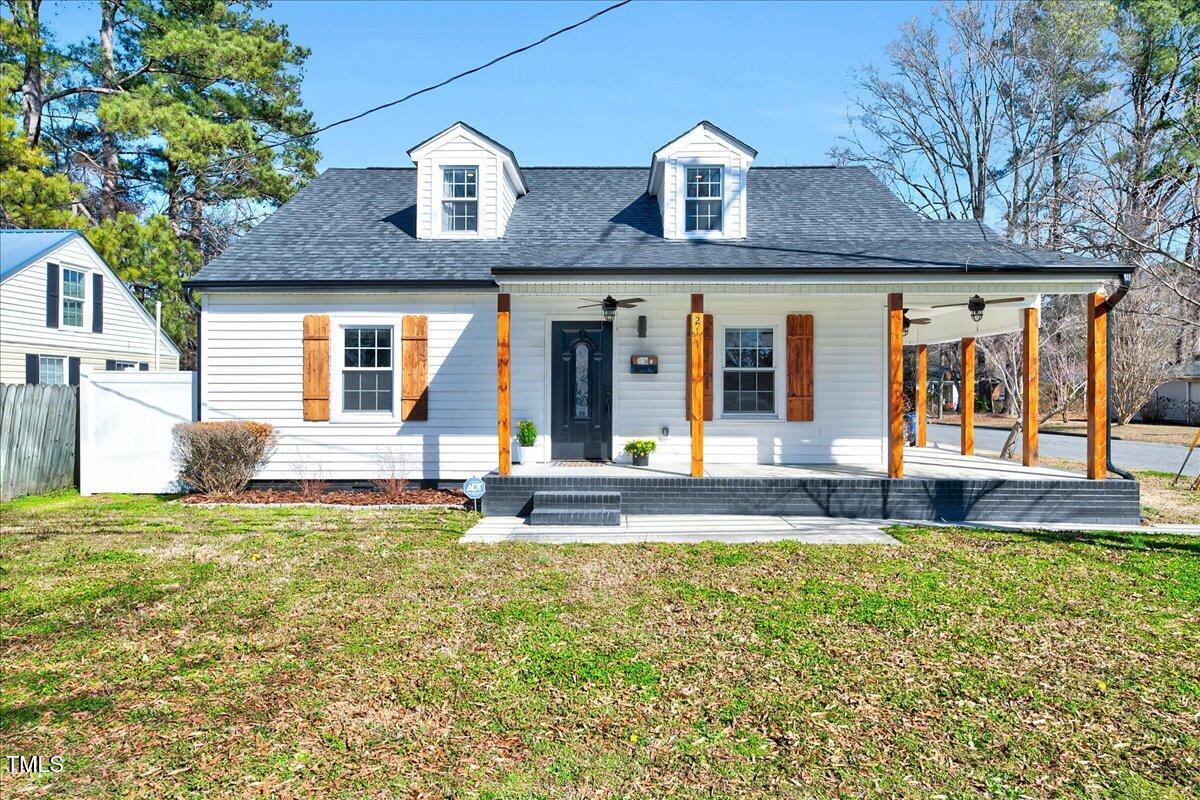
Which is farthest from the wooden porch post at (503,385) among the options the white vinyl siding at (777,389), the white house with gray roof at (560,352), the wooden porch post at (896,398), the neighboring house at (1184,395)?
the neighboring house at (1184,395)

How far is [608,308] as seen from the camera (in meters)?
10.2

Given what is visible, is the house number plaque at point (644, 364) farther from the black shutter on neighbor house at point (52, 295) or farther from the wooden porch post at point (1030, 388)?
the black shutter on neighbor house at point (52, 295)

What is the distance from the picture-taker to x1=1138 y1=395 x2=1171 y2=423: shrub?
31164 millimetres

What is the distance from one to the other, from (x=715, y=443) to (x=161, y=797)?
345 inches

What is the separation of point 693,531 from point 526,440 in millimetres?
3246

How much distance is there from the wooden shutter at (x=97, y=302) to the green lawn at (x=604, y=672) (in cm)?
1270

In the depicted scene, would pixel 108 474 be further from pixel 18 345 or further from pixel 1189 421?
pixel 1189 421

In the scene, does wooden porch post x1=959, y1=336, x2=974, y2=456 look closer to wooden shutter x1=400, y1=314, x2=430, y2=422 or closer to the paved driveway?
the paved driveway

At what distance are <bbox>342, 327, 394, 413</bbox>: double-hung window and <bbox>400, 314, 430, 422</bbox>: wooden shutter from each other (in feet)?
1.13

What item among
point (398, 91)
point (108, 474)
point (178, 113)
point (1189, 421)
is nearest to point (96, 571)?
point (108, 474)

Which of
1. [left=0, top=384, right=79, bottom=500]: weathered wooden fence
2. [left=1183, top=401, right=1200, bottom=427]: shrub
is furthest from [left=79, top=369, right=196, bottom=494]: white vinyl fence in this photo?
[left=1183, top=401, right=1200, bottom=427]: shrub

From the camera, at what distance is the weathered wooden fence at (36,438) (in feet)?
34.3

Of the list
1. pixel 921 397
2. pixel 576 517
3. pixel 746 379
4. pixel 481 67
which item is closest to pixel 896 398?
pixel 746 379

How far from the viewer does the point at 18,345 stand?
15.0 meters
